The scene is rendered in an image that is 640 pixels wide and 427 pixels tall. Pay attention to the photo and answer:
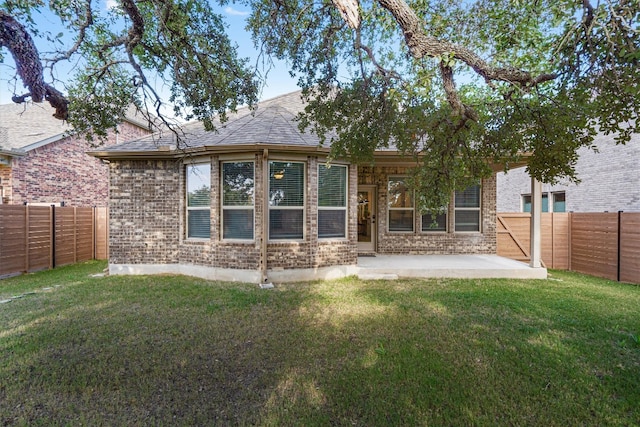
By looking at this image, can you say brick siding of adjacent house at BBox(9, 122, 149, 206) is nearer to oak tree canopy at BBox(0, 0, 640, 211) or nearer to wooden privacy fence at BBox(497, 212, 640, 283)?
oak tree canopy at BBox(0, 0, 640, 211)

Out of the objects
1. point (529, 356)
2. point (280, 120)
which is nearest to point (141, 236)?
point (280, 120)

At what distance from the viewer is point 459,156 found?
15.4 ft

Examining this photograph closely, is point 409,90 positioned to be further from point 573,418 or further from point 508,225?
point 508,225

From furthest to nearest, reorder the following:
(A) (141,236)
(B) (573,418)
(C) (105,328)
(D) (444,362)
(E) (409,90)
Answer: (A) (141,236) → (C) (105,328) → (E) (409,90) → (D) (444,362) → (B) (573,418)

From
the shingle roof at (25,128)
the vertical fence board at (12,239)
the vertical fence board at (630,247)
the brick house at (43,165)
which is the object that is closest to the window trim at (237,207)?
the brick house at (43,165)

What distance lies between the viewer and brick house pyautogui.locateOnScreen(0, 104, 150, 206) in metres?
10.4

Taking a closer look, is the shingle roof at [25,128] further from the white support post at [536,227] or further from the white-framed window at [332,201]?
the white support post at [536,227]

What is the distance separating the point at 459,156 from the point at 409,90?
1297 millimetres

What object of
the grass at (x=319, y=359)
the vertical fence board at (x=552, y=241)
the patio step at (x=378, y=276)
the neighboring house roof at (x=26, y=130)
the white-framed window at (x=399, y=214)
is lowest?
the grass at (x=319, y=359)

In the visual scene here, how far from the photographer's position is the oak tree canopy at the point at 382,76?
3.26 metres

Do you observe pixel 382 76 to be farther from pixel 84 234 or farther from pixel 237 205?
pixel 84 234

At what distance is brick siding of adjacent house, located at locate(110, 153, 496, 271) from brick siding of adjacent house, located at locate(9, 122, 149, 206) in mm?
4882

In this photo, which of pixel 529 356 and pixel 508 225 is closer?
pixel 529 356

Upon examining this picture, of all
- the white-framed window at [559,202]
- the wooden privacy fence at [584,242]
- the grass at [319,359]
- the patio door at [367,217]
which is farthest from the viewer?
the white-framed window at [559,202]
